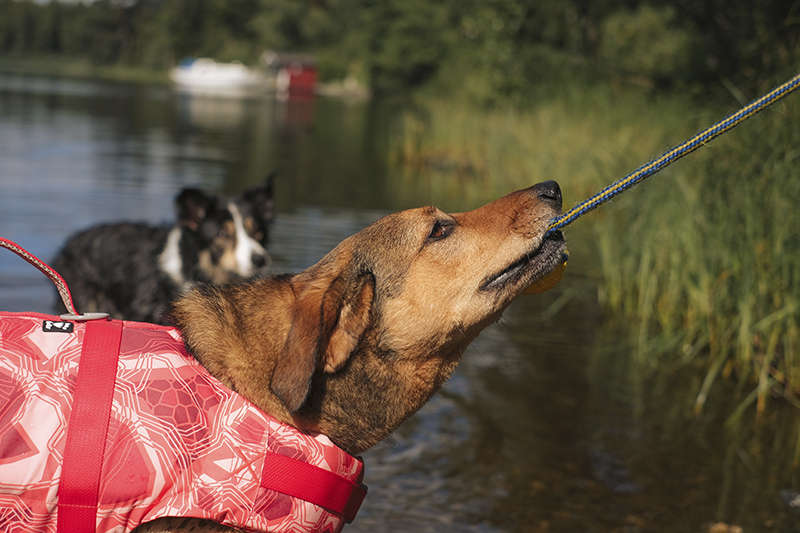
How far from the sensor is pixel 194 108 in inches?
1752

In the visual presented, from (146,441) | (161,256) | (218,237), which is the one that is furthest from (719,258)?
(146,441)

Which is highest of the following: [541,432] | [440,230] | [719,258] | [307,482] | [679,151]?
[679,151]

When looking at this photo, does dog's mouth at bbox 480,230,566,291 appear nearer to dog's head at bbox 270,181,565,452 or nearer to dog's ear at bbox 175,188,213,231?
dog's head at bbox 270,181,565,452

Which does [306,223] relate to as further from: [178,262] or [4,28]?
[4,28]

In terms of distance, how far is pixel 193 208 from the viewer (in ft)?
21.3

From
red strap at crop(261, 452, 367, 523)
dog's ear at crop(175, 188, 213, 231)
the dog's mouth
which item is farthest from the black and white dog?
red strap at crop(261, 452, 367, 523)

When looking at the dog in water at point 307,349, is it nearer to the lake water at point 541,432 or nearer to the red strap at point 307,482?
the red strap at point 307,482

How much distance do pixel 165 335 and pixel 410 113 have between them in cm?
2414

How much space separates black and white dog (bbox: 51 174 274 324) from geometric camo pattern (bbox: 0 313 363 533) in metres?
3.65

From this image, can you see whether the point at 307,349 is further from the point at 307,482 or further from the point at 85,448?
the point at 85,448

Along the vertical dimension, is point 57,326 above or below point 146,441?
above

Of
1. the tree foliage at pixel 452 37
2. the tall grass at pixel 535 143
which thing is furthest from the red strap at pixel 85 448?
the tall grass at pixel 535 143

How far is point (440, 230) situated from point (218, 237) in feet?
12.2

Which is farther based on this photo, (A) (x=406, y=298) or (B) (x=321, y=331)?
(A) (x=406, y=298)
